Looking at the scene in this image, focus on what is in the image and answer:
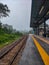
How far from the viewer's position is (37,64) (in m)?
10.1

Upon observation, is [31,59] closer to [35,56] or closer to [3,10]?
[35,56]

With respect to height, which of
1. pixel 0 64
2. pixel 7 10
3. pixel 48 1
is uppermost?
pixel 7 10

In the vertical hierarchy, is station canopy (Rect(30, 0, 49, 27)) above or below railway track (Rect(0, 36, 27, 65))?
above

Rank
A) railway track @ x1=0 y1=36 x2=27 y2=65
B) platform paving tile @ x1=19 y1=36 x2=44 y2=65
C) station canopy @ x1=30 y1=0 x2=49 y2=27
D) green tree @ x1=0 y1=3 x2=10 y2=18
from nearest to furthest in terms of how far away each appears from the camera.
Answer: platform paving tile @ x1=19 y1=36 x2=44 y2=65, railway track @ x1=0 y1=36 x2=27 y2=65, station canopy @ x1=30 y1=0 x2=49 y2=27, green tree @ x1=0 y1=3 x2=10 y2=18

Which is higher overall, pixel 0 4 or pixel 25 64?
pixel 0 4

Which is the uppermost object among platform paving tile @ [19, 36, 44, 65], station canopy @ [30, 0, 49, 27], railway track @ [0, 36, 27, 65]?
station canopy @ [30, 0, 49, 27]

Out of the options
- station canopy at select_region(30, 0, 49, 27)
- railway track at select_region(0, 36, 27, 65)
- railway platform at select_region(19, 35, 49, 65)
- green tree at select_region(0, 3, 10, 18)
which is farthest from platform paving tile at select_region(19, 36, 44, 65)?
green tree at select_region(0, 3, 10, 18)

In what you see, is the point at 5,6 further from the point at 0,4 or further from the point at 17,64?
the point at 17,64

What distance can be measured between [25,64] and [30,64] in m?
0.25

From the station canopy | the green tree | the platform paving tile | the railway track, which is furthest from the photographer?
the green tree

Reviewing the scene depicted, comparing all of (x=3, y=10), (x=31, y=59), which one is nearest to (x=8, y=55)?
(x=31, y=59)

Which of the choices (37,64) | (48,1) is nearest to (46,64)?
(37,64)

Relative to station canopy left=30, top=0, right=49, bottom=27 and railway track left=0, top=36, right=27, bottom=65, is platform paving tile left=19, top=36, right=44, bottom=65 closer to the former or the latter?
railway track left=0, top=36, right=27, bottom=65

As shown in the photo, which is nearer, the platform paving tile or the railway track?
the platform paving tile
